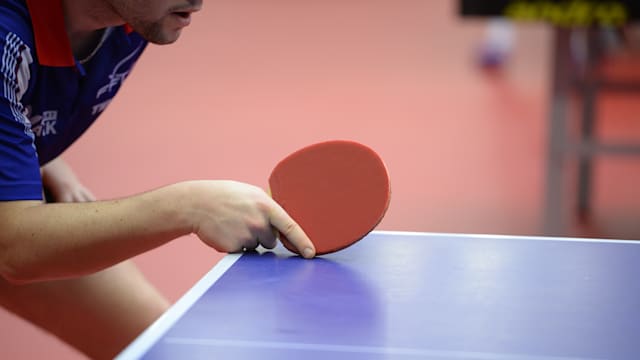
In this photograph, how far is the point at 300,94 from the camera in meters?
6.39

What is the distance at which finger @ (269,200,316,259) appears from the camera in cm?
138

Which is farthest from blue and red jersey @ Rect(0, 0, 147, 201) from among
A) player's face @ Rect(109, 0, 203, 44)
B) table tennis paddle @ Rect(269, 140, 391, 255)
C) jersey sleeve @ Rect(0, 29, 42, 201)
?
table tennis paddle @ Rect(269, 140, 391, 255)

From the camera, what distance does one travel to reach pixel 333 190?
1.49 meters

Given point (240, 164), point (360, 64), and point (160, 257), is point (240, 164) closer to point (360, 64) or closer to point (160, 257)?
point (160, 257)

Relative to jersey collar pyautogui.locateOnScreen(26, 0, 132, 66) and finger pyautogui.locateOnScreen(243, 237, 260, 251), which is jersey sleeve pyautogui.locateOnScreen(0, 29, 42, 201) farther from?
finger pyautogui.locateOnScreen(243, 237, 260, 251)

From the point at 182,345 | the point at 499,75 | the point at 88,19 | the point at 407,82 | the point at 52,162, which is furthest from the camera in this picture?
the point at 499,75

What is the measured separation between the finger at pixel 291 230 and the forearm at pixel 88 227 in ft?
0.39

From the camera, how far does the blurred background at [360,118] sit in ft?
A: 13.5

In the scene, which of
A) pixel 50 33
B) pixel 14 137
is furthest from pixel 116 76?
pixel 14 137

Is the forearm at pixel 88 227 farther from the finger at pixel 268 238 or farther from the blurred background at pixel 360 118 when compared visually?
the blurred background at pixel 360 118

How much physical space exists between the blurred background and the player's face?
1.46m

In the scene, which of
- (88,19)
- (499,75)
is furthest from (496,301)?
(499,75)

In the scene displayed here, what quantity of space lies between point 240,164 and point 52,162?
2.51 metres

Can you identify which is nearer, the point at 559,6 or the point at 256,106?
the point at 559,6
